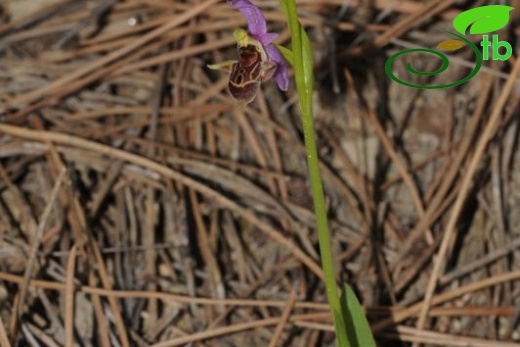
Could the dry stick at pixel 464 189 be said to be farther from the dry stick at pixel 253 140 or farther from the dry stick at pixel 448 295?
the dry stick at pixel 253 140

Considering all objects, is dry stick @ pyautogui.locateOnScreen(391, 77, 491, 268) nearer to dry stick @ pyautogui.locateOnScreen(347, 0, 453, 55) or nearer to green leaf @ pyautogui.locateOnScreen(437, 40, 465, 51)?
green leaf @ pyautogui.locateOnScreen(437, 40, 465, 51)

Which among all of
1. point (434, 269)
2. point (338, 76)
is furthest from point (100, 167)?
point (434, 269)

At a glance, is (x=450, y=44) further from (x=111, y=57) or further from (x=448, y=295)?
(x=111, y=57)

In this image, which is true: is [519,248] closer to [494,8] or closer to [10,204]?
[494,8]

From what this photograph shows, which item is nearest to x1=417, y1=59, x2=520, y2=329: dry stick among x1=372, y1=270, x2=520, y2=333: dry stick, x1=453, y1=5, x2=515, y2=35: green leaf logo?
x1=372, y1=270, x2=520, y2=333: dry stick
